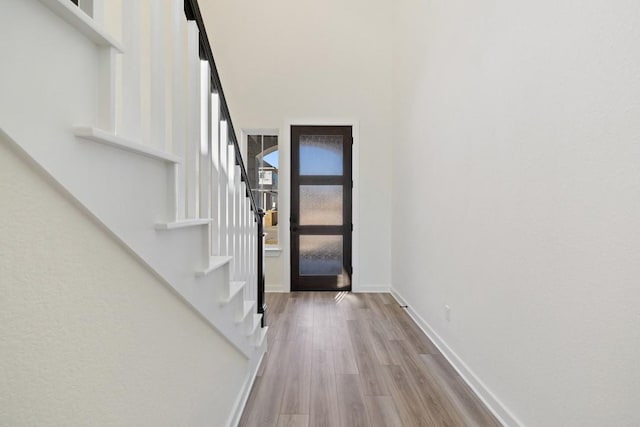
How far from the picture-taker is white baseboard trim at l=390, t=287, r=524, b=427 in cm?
173

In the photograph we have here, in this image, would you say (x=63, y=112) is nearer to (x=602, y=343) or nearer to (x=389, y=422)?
(x=602, y=343)

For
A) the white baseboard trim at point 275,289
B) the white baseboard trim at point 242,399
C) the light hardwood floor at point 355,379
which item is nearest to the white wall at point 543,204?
the light hardwood floor at point 355,379

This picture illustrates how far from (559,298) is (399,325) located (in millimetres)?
1985

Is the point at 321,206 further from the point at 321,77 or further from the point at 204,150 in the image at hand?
the point at 204,150

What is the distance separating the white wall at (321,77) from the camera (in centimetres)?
439

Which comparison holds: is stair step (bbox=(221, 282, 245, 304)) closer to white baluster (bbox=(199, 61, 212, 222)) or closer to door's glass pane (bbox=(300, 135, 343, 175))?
white baluster (bbox=(199, 61, 212, 222))

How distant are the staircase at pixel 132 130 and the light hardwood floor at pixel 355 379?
1.71 ft

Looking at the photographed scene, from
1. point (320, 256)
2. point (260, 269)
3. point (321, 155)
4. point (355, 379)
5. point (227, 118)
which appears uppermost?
point (321, 155)

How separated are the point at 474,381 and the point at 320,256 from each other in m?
2.70

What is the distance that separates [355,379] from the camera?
2193mm

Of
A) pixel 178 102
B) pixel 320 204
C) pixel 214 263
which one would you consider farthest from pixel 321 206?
pixel 178 102

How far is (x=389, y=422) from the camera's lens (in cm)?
176

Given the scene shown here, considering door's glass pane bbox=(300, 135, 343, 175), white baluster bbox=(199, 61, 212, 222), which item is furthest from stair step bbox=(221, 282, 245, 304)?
door's glass pane bbox=(300, 135, 343, 175)

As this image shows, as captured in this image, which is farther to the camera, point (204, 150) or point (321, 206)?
point (321, 206)
